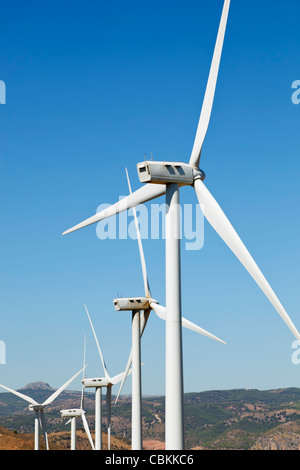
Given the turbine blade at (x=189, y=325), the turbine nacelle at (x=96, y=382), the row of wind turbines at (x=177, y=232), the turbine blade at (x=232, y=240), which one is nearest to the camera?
the turbine blade at (x=232, y=240)

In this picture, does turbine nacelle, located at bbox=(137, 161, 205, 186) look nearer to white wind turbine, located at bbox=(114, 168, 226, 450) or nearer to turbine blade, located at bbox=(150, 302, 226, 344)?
turbine blade, located at bbox=(150, 302, 226, 344)

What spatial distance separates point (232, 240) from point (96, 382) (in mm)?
56118

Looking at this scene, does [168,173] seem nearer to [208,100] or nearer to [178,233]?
[178,233]

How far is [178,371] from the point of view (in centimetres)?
3219

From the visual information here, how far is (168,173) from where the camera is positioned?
3475cm

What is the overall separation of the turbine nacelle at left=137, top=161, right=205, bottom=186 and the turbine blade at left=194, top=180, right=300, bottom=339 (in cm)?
55

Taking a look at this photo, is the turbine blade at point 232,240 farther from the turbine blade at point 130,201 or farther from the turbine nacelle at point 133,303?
the turbine nacelle at point 133,303

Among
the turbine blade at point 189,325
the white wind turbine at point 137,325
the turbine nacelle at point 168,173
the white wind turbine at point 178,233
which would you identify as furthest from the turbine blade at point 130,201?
the white wind turbine at point 137,325

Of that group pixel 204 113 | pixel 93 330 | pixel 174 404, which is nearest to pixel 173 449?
pixel 174 404

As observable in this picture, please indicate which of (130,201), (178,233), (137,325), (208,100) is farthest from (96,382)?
(208,100)

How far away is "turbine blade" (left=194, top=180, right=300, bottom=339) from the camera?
27661 mm

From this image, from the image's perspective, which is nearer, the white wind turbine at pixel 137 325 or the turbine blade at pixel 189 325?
the turbine blade at pixel 189 325

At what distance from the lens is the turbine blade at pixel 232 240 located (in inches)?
1089
